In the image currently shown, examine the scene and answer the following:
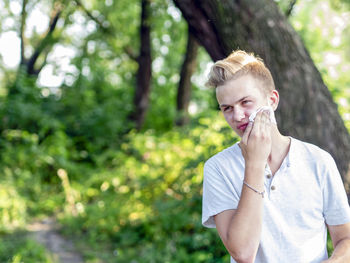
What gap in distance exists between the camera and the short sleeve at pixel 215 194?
6.25 feet

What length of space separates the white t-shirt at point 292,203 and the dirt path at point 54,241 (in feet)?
12.4

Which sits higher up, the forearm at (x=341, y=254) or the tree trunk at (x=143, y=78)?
the tree trunk at (x=143, y=78)

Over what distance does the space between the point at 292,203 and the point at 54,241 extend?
4.81 meters

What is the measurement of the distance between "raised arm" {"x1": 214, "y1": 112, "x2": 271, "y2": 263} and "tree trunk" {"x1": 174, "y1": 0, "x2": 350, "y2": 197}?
1353 millimetres

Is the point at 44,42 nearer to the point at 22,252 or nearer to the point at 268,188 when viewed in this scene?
the point at 22,252

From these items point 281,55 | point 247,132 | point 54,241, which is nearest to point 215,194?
point 247,132

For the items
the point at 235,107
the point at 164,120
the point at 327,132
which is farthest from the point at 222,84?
the point at 164,120

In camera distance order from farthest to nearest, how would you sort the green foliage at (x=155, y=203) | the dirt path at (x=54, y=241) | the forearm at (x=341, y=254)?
the dirt path at (x=54, y=241) < the green foliage at (x=155, y=203) < the forearm at (x=341, y=254)

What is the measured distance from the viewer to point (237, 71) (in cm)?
200

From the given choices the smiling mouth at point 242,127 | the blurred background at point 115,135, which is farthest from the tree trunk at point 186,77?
the smiling mouth at point 242,127

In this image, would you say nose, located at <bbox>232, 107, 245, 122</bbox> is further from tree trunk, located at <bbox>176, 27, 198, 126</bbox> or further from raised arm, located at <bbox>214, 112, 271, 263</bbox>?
tree trunk, located at <bbox>176, 27, 198, 126</bbox>

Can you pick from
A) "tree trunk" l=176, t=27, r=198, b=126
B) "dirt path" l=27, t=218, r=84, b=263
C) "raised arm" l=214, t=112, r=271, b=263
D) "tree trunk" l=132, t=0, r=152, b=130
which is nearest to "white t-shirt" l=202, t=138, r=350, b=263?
"raised arm" l=214, t=112, r=271, b=263

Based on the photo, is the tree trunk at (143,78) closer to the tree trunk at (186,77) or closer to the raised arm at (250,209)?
the tree trunk at (186,77)

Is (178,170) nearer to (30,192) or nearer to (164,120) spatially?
(30,192)
